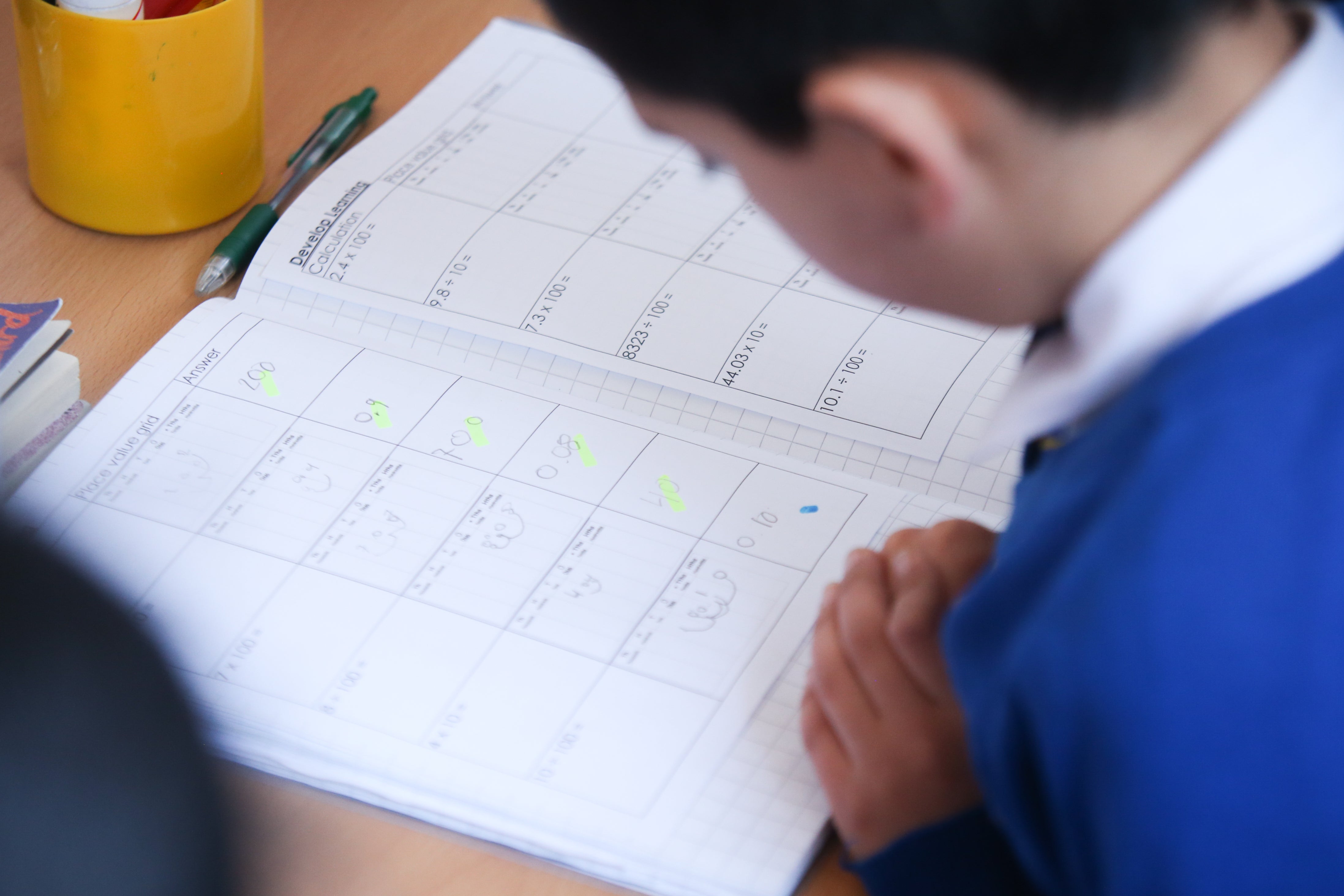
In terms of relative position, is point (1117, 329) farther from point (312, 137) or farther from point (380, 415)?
point (312, 137)

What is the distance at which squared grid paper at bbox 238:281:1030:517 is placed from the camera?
724 millimetres

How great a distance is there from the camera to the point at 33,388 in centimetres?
69

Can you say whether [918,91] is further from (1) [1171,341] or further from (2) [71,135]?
(2) [71,135]

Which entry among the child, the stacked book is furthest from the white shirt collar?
the stacked book

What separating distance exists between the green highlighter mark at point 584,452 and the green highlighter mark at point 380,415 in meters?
0.11

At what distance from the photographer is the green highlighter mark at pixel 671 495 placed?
26.8 inches

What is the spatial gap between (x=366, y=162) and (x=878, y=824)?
2.01ft

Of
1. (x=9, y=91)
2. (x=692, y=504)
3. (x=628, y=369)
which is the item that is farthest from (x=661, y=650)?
(x=9, y=91)

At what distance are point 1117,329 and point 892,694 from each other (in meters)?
0.20

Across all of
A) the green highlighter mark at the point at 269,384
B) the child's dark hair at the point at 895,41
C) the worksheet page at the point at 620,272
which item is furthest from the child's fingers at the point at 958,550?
the green highlighter mark at the point at 269,384

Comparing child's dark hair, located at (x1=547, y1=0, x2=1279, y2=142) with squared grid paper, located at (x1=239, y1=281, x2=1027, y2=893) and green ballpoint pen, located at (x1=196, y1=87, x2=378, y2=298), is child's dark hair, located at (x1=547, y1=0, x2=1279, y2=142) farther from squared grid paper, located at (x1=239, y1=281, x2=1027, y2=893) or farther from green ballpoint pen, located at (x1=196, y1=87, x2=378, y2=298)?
green ballpoint pen, located at (x1=196, y1=87, x2=378, y2=298)

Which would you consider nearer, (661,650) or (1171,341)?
(1171,341)

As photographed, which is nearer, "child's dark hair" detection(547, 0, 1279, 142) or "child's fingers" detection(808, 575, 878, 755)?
"child's dark hair" detection(547, 0, 1279, 142)

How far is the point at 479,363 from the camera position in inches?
30.3
